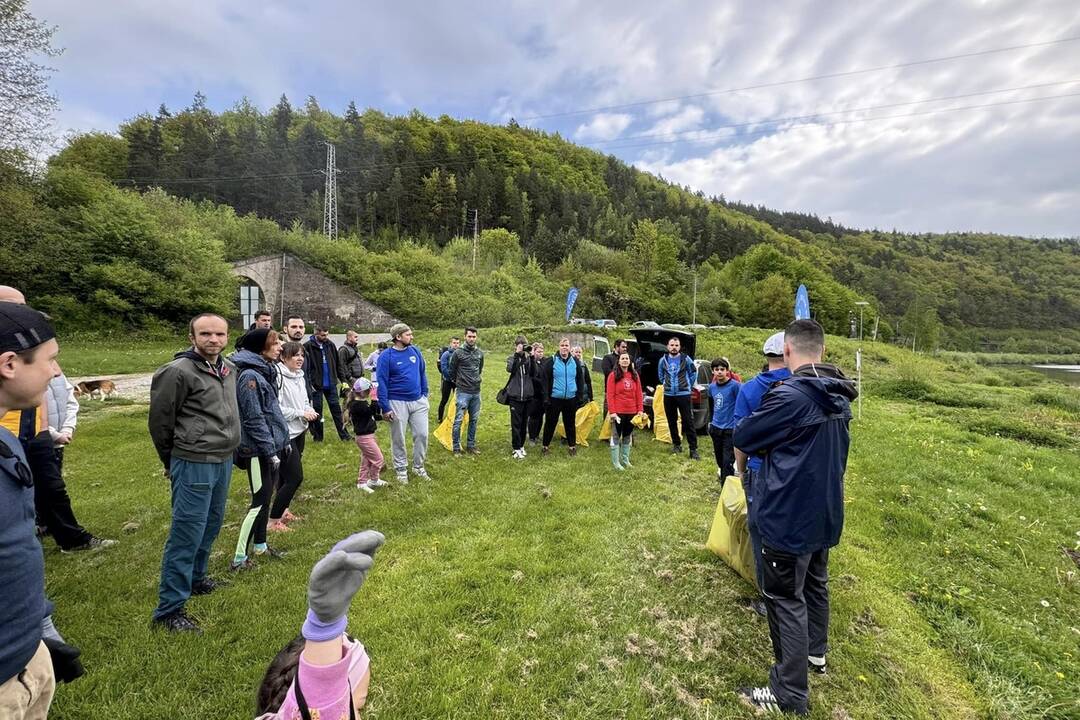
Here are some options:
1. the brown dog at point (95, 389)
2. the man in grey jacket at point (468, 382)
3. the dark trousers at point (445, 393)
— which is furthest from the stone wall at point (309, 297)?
the man in grey jacket at point (468, 382)

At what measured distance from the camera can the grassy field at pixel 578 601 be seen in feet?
9.48

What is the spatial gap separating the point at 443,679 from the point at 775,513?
2304 millimetres

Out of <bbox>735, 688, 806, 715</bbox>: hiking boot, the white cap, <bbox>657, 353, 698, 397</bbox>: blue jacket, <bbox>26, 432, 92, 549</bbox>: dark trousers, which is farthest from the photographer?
<bbox>657, 353, 698, 397</bbox>: blue jacket

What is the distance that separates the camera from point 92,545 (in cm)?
454

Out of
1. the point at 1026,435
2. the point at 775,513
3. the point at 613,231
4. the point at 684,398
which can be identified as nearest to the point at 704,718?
the point at 775,513

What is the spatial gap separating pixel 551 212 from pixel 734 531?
238 feet

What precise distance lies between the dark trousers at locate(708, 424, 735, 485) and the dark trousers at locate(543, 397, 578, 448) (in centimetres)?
255

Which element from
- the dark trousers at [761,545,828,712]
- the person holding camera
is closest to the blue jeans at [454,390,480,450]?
the person holding camera

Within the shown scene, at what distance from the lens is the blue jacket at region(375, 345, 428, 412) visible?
6.25 metres

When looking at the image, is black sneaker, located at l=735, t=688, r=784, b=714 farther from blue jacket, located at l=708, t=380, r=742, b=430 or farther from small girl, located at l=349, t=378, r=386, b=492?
small girl, located at l=349, t=378, r=386, b=492

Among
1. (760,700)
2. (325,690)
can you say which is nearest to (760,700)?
(760,700)

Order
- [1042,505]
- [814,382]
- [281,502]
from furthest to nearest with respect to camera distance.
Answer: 1. [1042,505]
2. [281,502]
3. [814,382]

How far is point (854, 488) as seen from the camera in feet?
23.5

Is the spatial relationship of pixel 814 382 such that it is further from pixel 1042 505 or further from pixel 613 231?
pixel 613 231
